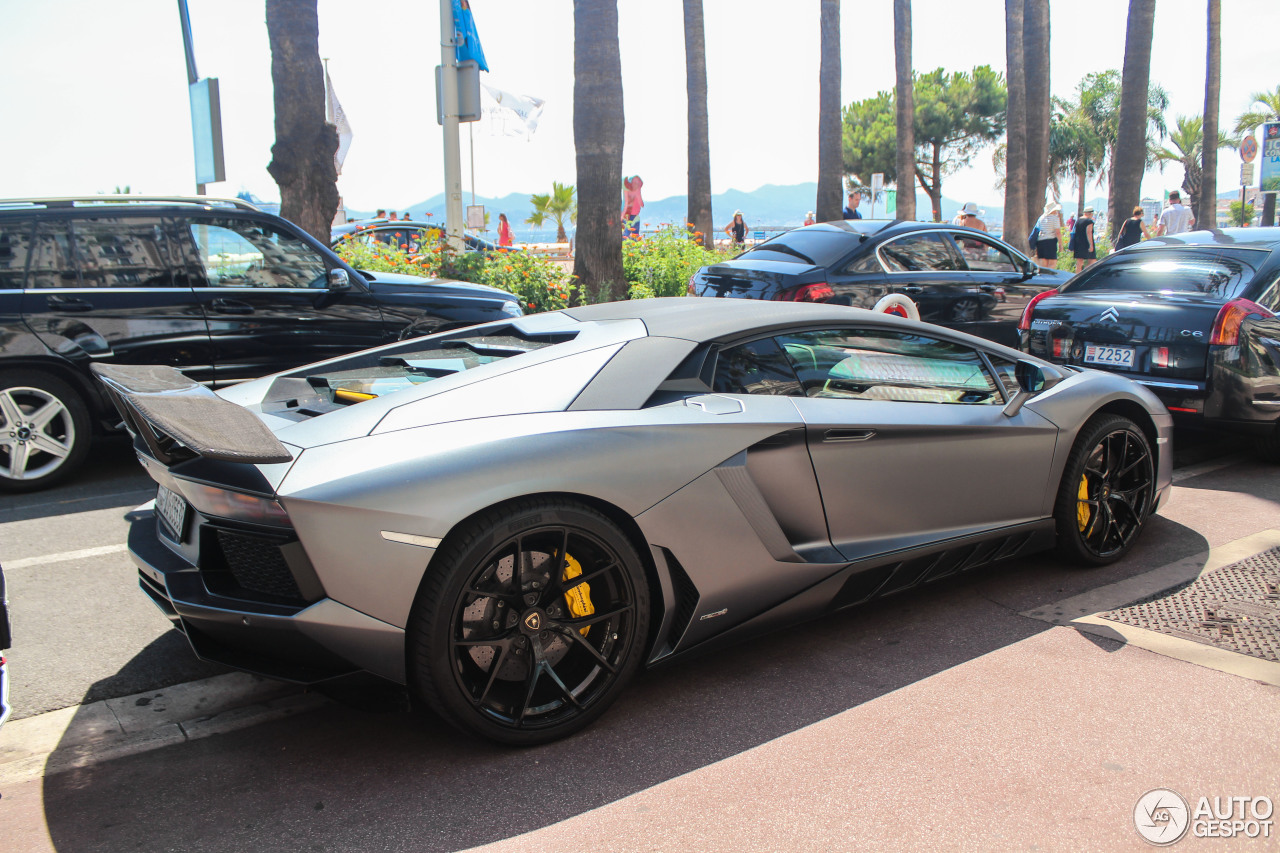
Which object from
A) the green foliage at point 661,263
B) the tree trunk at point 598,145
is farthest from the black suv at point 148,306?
the green foliage at point 661,263

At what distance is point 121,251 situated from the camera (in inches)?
244

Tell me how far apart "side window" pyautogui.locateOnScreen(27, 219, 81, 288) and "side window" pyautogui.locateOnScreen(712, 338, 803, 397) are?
4.66 meters

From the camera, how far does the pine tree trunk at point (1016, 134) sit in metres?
19.9

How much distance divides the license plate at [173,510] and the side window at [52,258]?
141 inches

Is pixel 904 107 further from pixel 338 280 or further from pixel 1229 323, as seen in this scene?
pixel 338 280

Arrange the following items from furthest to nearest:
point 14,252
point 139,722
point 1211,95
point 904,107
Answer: point 1211,95 < point 904,107 < point 14,252 < point 139,722

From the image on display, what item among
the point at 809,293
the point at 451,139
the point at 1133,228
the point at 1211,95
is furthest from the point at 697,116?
the point at 1211,95

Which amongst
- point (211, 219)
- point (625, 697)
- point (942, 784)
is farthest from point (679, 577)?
point (211, 219)

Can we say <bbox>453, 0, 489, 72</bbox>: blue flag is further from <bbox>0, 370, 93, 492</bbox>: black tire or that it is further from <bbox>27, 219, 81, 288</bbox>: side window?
<bbox>0, 370, 93, 492</bbox>: black tire

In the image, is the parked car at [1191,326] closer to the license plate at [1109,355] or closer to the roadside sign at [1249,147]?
the license plate at [1109,355]

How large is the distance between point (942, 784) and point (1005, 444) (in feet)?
5.55

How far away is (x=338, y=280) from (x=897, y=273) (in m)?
4.94

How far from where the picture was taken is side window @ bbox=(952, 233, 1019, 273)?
31.5ft

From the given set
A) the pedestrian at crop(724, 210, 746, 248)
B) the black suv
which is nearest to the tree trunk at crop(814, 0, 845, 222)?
the pedestrian at crop(724, 210, 746, 248)
